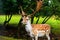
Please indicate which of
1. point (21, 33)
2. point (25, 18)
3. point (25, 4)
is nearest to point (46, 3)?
point (25, 4)

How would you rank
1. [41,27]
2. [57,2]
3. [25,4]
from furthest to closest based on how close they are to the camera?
[25,4] < [57,2] < [41,27]

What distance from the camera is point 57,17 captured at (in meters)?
11.8

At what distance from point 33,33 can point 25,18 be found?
0.74 metres

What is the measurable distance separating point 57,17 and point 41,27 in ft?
7.23

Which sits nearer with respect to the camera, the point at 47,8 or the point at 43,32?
the point at 43,32

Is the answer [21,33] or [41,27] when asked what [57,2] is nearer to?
[41,27]

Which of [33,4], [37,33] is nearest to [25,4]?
[33,4]

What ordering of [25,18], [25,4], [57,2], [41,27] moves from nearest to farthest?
[25,18] → [41,27] → [57,2] → [25,4]

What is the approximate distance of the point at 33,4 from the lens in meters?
11.5

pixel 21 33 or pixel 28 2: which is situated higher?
pixel 28 2

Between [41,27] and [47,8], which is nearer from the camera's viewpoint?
[41,27]

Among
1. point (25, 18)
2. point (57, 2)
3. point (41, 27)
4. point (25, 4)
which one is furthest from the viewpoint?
point (25, 4)

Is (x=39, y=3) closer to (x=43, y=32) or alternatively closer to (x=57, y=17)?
(x=43, y=32)

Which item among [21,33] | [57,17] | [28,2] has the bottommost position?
[21,33]
